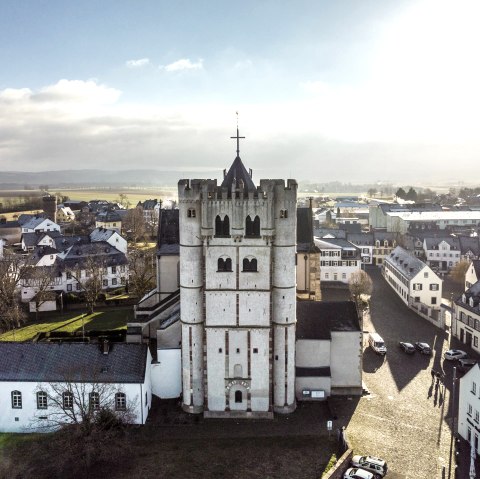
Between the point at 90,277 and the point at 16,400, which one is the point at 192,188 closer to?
the point at 16,400

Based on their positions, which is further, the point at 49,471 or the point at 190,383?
the point at 190,383

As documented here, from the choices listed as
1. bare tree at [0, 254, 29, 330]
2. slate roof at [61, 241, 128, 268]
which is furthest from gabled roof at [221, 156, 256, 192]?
slate roof at [61, 241, 128, 268]

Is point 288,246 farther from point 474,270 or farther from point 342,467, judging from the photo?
point 474,270

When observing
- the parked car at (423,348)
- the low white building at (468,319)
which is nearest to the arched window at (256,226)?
the parked car at (423,348)

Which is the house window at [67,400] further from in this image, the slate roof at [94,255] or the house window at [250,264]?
the slate roof at [94,255]

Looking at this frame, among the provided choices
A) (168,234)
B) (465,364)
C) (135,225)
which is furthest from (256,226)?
(135,225)

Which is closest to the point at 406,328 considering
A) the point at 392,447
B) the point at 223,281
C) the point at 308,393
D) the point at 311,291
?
the point at 311,291
